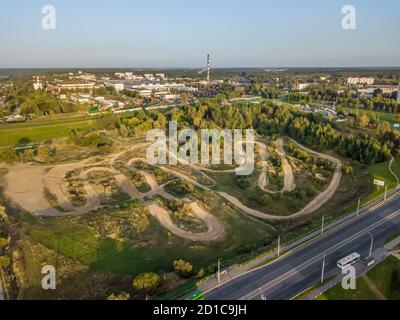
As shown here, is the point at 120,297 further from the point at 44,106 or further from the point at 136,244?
the point at 44,106

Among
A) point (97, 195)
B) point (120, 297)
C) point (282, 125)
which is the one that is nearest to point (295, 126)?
point (282, 125)

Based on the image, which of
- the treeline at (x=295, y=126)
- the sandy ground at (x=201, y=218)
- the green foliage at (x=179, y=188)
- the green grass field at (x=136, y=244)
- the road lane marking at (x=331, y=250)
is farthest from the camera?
the treeline at (x=295, y=126)

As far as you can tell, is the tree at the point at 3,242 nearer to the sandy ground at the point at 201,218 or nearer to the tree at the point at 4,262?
the tree at the point at 4,262

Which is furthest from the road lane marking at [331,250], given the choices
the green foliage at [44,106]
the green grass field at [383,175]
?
the green foliage at [44,106]

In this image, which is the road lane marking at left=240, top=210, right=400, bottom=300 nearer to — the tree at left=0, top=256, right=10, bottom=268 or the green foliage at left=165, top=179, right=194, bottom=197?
the green foliage at left=165, top=179, right=194, bottom=197

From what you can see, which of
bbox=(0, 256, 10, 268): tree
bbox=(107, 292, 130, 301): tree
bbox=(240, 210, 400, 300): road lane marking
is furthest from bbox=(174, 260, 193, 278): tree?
bbox=(0, 256, 10, 268): tree

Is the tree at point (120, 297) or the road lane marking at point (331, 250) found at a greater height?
the road lane marking at point (331, 250)
